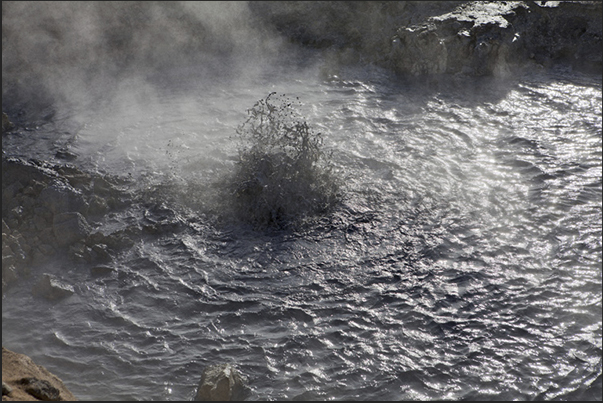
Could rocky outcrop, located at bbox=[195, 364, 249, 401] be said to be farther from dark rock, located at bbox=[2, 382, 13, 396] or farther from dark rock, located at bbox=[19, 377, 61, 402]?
dark rock, located at bbox=[2, 382, 13, 396]

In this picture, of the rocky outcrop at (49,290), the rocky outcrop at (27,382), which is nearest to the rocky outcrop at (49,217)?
the rocky outcrop at (49,290)

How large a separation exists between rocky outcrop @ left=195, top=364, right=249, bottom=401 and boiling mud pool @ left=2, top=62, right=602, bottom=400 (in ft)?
0.36

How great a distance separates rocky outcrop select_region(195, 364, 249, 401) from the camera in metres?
3.74

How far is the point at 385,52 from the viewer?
30.2ft

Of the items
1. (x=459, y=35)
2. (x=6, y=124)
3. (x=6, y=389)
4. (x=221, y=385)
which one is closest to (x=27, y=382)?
(x=6, y=389)

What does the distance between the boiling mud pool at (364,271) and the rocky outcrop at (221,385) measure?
0.11 meters

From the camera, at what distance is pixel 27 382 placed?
342 centimetres

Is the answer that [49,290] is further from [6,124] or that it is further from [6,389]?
[6,124]

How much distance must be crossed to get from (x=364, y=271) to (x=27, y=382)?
2754 mm

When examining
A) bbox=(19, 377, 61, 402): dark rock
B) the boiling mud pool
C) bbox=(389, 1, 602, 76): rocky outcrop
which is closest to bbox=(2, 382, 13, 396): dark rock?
bbox=(19, 377, 61, 402): dark rock

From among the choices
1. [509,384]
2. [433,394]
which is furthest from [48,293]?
[509,384]

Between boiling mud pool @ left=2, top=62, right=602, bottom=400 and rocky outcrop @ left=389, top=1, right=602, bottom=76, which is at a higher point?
rocky outcrop @ left=389, top=1, right=602, bottom=76

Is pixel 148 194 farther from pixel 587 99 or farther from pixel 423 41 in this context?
pixel 587 99

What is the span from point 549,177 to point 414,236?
72.5 inches
